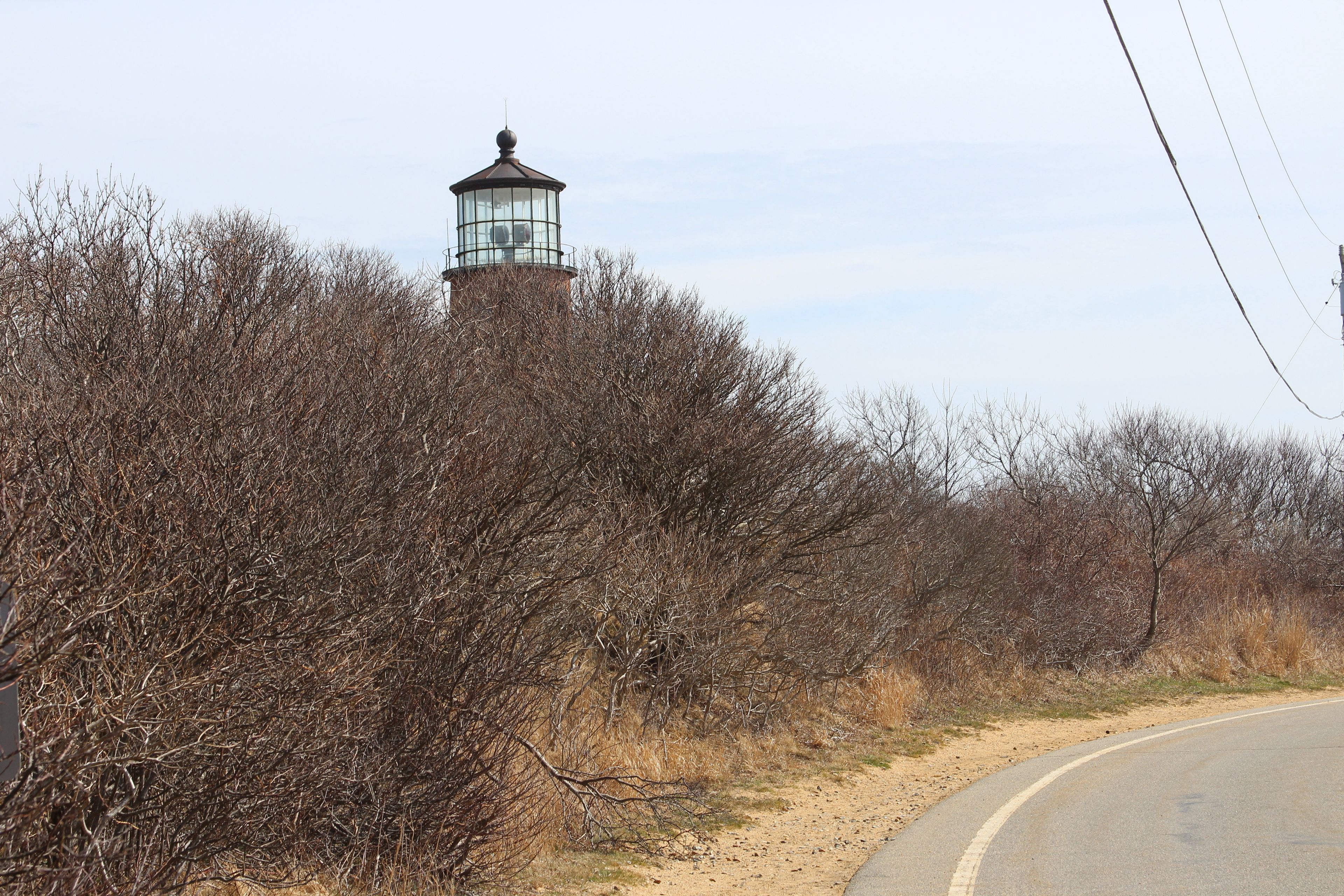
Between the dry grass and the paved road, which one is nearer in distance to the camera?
the paved road

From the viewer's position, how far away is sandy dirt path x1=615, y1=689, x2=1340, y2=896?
9.15 metres

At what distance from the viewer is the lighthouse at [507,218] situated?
93.6 ft

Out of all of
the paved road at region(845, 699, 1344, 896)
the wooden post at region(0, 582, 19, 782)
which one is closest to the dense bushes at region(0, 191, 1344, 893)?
the wooden post at region(0, 582, 19, 782)

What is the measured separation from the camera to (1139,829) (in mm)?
9688

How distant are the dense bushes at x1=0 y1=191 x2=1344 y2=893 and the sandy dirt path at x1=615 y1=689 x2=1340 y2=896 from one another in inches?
40.6

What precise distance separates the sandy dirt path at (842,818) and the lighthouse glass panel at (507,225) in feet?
52.9

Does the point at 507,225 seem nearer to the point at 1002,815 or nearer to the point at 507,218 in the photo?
the point at 507,218

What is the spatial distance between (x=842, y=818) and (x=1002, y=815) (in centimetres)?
181

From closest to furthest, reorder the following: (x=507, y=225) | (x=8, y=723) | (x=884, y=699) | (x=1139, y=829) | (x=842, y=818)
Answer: (x=8, y=723)
(x=1139, y=829)
(x=842, y=818)
(x=884, y=699)
(x=507, y=225)

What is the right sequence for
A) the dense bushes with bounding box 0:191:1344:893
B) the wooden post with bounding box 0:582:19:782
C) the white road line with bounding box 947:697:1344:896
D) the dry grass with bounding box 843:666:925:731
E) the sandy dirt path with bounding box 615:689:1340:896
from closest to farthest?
the wooden post with bounding box 0:582:19:782 < the dense bushes with bounding box 0:191:1344:893 < the white road line with bounding box 947:697:1344:896 < the sandy dirt path with bounding box 615:689:1340:896 < the dry grass with bounding box 843:666:925:731

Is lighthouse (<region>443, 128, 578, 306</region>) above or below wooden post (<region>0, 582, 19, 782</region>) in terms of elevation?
above

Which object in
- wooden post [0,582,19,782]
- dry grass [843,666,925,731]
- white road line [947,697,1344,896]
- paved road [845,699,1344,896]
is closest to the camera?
wooden post [0,582,19,782]

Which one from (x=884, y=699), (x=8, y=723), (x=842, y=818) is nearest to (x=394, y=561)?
(x=8, y=723)

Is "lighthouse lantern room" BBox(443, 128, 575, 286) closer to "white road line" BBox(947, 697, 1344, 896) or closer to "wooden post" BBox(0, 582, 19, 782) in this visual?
"white road line" BBox(947, 697, 1344, 896)
